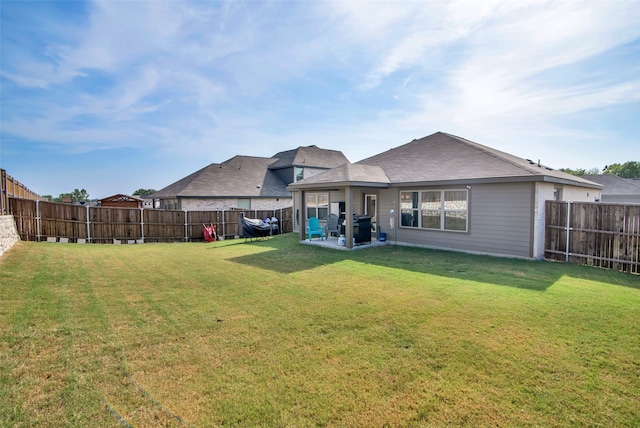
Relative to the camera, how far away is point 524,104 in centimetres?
1285

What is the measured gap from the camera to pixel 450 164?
1157 centimetres

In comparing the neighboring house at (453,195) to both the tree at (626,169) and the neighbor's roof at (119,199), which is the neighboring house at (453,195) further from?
the tree at (626,169)

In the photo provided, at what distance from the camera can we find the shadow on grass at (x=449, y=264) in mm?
6820

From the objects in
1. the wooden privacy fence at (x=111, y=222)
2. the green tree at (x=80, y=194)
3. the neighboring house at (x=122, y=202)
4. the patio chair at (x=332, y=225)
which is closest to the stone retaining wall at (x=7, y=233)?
the wooden privacy fence at (x=111, y=222)

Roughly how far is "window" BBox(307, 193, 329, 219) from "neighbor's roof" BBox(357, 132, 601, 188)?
275 centimetres

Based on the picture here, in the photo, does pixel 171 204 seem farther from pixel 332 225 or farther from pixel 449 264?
pixel 449 264

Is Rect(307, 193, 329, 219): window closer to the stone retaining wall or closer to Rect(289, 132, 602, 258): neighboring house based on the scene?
Rect(289, 132, 602, 258): neighboring house

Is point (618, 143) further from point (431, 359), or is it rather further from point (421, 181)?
point (431, 359)

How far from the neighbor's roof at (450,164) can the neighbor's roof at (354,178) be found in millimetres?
492

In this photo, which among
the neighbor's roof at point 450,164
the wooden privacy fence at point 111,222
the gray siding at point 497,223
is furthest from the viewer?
the wooden privacy fence at point 111,222

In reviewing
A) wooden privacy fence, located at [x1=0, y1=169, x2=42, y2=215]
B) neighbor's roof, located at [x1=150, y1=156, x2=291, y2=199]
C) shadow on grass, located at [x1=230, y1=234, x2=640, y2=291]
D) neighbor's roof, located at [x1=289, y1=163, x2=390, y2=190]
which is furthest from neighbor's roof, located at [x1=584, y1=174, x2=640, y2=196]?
wooden privacy fence, located at [x1=0, y1=169, x2=42, y2=215]

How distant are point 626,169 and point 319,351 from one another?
264ft

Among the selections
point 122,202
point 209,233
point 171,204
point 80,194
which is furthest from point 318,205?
point 80,194

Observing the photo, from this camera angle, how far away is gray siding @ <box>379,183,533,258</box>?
8.99m
